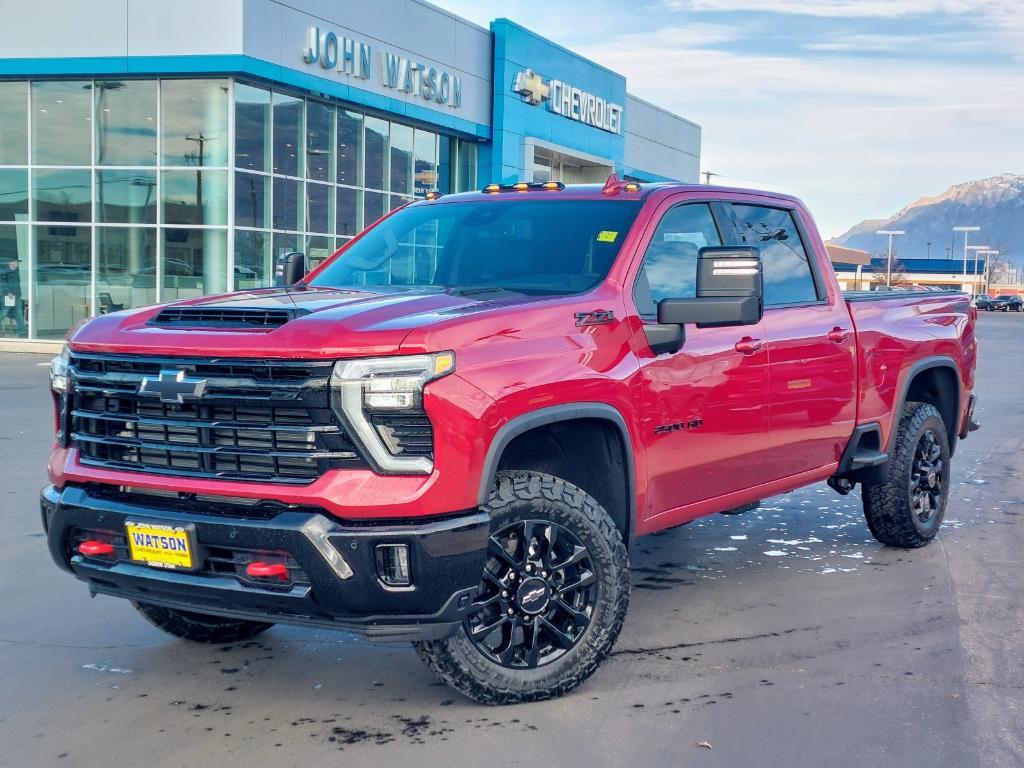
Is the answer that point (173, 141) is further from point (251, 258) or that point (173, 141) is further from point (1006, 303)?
point (1006, 303)

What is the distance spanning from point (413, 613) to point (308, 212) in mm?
23158

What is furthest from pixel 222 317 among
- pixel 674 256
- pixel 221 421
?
pixel 674 256

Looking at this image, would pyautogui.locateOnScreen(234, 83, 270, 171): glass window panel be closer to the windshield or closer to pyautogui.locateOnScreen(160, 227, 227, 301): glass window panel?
pyautogui.locateOnScreen(160, 227, 227, 301): glass window panel

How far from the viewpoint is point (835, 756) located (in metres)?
4.01

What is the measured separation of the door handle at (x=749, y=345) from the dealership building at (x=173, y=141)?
1934 cm

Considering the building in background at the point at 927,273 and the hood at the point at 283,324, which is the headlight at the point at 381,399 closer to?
the hood at the point at 283,324

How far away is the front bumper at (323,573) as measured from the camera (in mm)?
3871

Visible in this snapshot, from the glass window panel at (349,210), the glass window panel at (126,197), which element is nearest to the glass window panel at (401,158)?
the glass window panel at (349,210)

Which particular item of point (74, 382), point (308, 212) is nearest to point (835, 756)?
point (74, 382)

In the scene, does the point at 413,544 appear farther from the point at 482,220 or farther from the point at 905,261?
the point at 905,261

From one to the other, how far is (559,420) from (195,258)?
69.1 feet

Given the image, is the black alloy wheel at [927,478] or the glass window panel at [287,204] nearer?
the black alloy wheel at [927,478]

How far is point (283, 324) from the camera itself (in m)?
4.12

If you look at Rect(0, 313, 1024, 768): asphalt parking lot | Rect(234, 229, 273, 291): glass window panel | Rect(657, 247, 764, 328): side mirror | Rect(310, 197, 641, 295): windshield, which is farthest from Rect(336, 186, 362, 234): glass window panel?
Rect(657, 247, 764, 328): side mirror
